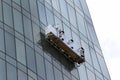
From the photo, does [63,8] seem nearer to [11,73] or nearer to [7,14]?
[7,14]

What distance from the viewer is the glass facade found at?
133 feet

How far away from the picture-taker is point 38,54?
4447 centimetres

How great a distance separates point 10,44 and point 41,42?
594cm

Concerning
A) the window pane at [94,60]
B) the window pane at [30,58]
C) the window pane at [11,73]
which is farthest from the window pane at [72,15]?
the window pane at [11,73]

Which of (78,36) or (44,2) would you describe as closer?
(44,2)

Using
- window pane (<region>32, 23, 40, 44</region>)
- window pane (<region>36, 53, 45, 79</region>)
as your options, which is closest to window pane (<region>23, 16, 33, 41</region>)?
window pane (<region>32, 23, 40, 44</region>)

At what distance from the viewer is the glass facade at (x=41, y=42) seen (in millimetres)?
40562

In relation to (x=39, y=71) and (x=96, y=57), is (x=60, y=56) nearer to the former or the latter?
(x=39, y=71)

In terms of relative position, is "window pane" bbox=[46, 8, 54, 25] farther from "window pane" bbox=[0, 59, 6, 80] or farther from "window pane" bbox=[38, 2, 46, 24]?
"window pane" bbox=[0, 59, 6, 80]

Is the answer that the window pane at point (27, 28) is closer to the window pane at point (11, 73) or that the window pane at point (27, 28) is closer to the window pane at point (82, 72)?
the window pane at point (11, 73)

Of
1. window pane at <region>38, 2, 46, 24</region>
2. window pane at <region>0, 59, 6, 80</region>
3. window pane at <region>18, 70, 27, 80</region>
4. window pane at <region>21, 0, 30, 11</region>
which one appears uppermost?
window pane at <region>38, 2, 46, 24</region>

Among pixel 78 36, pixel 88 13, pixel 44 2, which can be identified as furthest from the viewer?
pixel 88 13

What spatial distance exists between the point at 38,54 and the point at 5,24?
4639 millimetres

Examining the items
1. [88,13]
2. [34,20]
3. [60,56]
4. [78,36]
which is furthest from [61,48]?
[88,13]
